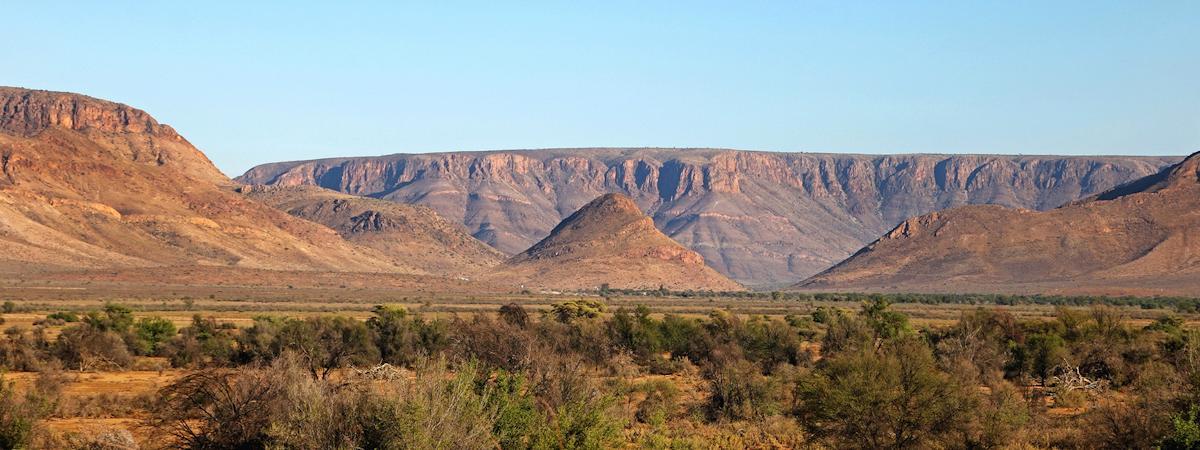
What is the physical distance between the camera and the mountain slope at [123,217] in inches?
5571

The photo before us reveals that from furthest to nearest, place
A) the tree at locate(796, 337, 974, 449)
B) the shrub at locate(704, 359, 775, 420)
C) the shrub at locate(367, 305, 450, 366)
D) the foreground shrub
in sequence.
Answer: the shrub at locate(367, 305, 450, 366), the shrub at locate(704, 359, 775, 420), the tree at locate(796, 337, 974, 449), the foreground shrub

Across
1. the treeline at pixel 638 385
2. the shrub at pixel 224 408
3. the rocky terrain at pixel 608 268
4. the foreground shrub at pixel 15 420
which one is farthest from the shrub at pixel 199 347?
the rocky terrain at pixel 608 268

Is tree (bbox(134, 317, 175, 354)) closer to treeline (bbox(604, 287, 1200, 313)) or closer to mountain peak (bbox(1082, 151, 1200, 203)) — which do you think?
treeline (bbox(604, 287, 1200, 313))

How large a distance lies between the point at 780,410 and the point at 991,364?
1198cm

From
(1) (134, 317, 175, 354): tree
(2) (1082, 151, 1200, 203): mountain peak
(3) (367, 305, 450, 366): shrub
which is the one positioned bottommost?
(1) (134, 317, 175, 354): tree

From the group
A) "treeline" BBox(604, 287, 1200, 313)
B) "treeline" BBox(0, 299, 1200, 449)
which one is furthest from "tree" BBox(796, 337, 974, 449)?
"treeline" BBox(604, 287, 1200, 313)

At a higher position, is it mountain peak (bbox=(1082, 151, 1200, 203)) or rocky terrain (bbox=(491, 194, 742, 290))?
mountain peak (bbox=(1082, 151, 1200, 203))

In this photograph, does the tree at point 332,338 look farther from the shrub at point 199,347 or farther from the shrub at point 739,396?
the shrub at point 739,396

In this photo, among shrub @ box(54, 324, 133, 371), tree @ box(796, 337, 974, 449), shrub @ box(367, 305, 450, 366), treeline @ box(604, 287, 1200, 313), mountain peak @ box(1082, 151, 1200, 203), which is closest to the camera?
tree @ box(796, 337, 974, 449)

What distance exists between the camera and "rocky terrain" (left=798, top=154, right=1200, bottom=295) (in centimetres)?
16412

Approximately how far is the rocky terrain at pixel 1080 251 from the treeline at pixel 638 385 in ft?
368

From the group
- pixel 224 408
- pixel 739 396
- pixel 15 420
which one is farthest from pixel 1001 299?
pixel 224 408

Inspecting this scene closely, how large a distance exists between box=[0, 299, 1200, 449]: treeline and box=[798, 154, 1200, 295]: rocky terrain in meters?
112

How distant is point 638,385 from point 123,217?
421 feet
